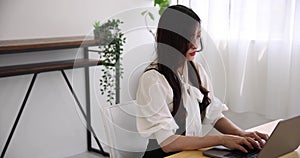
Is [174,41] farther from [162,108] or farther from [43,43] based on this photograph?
[43,43]

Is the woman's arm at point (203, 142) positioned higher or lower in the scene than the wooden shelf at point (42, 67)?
lower

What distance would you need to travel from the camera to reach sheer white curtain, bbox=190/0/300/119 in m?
2.67

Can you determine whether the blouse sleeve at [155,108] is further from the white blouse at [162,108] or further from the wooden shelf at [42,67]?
the wooden shelf at [42,67]

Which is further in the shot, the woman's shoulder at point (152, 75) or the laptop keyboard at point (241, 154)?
the woman's shoulder at point (152, 75)

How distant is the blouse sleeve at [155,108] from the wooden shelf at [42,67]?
1183mm

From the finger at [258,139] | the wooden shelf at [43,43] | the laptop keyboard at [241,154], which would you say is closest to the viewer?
the laptop keyboard at [241,154]

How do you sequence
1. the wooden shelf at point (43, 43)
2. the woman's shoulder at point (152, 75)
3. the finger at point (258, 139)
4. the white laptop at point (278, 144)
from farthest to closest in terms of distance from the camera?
the wooden shelf at point (43, 43)
the woman's shoulder at point (152, 75)
the finger at point (258, 139)
the white laptop at point (278, 144)

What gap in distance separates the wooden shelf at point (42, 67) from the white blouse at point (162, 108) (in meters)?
1.17

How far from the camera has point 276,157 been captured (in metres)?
1.30

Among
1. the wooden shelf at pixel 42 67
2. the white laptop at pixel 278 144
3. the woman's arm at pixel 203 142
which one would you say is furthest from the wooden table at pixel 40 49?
the white laptop at pixel 278 144

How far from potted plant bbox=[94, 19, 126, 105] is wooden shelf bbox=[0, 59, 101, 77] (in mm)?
104

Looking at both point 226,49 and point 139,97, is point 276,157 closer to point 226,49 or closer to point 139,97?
point 139,97

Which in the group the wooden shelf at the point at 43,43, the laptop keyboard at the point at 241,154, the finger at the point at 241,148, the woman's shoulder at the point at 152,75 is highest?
the wooden shelf at the point at 43,43

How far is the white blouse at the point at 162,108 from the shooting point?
4.88ft
